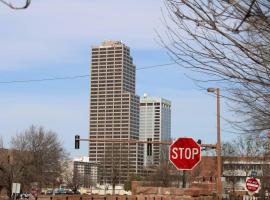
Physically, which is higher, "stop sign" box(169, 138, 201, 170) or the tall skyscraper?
the tall skyscraper

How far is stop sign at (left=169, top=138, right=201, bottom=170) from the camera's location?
1164cm

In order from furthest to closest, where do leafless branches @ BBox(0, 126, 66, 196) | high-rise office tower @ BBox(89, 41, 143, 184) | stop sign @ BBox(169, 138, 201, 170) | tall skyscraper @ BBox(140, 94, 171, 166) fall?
leafless branches @ BBox(0, 126, 66, 196) → tall skyscraper @ BBox(140, 94, 171, 166) → high-rise office tower @ BBox(89, 41, 143, 184) → stop sign @ BBox(169, 138, 201, 170)

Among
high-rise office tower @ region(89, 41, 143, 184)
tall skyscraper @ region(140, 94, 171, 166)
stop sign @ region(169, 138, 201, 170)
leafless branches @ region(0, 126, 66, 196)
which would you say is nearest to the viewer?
stop sign @ region(169, 138, 201, 170)

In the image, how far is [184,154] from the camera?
38.5 feet

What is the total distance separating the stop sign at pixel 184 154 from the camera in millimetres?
11641

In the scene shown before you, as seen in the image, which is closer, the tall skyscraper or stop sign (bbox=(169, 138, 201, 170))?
stop sign (bbox=(169, 138, 201, 170))

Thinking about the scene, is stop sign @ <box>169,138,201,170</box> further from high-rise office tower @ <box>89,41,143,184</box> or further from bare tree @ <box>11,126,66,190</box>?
bare tree @ <box>11,126,66,190</box>

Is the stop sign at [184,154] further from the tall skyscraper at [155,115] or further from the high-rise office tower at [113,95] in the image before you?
the tall skyscraper at [155,115]

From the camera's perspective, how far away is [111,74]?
3094 centimetres

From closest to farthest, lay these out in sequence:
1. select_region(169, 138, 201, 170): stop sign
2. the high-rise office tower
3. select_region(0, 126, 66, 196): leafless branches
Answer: select_region(169, 138, 201, 170): stop sign < the high-rise office tower < select_region(0, 126, 66, 196): leafless branches

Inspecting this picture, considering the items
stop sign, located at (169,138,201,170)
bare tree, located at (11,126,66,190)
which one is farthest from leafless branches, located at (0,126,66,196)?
stop sign, located at (169,138,201,170)

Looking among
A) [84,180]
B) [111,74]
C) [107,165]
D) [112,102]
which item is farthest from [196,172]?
→ [84,180]

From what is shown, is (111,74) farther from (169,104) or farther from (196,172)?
(196,172)

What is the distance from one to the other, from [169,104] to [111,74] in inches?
348
